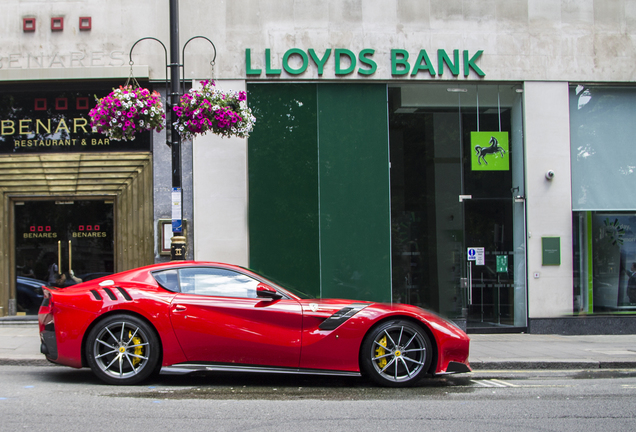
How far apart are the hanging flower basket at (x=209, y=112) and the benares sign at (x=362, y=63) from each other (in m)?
3.07

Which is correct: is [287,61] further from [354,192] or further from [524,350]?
[524,350]

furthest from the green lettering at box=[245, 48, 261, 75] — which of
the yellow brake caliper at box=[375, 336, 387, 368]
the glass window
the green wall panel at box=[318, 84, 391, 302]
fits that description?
the yellow brake caliper at box=[375, 336, 387, 368]

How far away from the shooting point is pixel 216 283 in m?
6.64

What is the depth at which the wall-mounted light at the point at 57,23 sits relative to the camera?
11789 mm

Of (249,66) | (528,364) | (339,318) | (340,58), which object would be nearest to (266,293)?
(339,318)

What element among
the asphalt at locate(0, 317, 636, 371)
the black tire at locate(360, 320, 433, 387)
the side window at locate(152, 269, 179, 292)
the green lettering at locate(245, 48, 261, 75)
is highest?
the green lettering at locate(245, 48, 261, 75)

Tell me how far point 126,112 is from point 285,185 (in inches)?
162

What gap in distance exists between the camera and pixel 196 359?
6.39 m

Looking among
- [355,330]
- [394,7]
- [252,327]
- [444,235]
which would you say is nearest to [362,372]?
[355,330]

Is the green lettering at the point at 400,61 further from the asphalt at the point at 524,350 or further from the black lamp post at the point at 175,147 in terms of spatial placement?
the asphalt at the point at 524,350

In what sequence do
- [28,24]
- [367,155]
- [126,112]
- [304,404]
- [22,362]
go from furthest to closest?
[367,155], [28,24], [126,112], [22,362], [304,404]

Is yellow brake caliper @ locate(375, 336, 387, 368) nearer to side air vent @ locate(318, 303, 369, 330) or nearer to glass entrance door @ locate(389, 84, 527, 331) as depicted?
side air vent @ locate(318, 303, 369, 330)

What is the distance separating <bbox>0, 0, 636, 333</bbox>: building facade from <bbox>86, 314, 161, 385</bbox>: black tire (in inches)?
211

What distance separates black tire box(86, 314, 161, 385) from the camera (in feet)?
20.9
